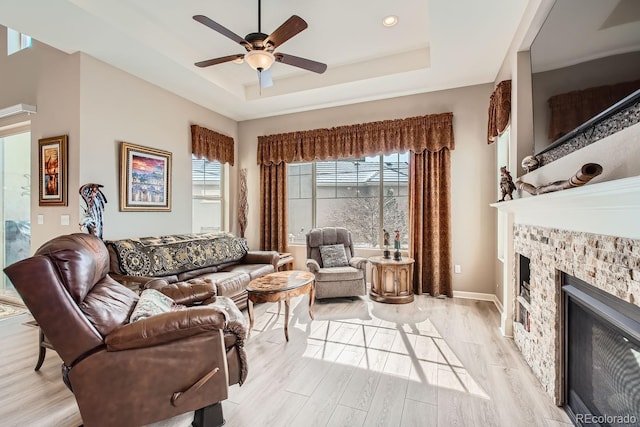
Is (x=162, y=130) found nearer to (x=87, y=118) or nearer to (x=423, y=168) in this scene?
(x=87, y=118)

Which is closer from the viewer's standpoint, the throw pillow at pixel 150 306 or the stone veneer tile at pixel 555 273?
the stone veneer tile at pixel 555 273

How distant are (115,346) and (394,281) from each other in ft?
10.3

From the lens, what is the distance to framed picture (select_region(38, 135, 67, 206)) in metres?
3.20

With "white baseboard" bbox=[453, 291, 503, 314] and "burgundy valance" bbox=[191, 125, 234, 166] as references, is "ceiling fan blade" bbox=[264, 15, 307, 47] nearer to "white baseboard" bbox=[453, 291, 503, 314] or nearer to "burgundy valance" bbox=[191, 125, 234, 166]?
"burgundy valance" bbox=[191, 125, 234, 166]

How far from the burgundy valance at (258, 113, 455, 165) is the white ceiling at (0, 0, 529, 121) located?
471 mm

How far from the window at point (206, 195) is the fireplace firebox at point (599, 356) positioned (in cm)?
454

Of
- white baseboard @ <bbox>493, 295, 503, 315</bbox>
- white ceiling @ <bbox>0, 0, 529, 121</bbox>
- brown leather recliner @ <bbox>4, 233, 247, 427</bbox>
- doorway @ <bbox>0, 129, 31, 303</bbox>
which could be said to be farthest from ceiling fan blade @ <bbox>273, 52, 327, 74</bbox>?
doorway @ <bbox>0, 129, 31, 303</bbox>

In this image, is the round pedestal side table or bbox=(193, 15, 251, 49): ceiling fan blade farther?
the round pedestal side table

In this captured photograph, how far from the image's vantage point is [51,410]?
1.83m

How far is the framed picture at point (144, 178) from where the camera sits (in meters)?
3.52

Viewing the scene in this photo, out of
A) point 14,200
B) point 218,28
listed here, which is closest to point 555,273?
point 218,28

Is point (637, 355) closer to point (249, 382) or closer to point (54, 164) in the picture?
point (249, 382)

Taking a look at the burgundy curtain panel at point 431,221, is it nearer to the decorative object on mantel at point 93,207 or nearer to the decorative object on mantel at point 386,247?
the decorative object on mantel at point 386,247

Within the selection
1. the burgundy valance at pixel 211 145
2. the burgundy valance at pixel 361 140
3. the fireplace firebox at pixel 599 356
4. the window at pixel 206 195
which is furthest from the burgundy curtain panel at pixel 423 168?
the fireplace firebox at pixel 599 356
